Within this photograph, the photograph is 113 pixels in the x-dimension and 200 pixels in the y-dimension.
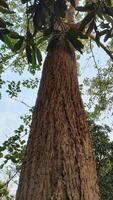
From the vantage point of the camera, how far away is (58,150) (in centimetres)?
354

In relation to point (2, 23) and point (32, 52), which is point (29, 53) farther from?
point (2, 23)

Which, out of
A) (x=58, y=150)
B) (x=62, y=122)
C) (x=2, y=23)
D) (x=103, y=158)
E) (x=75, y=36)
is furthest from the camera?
(x=103, y=158)

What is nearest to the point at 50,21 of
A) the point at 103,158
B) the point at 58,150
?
the point at 58,150

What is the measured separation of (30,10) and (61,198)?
7.16ft

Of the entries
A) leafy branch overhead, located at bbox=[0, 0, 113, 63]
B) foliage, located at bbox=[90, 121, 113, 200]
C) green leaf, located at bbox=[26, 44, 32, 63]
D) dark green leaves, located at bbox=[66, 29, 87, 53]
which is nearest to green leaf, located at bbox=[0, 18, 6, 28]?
leafy branch overhead, located at bbox=[0, 0, 113, 63]

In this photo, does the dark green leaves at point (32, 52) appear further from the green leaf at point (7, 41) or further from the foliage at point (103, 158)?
the foliage at point (103, 158)

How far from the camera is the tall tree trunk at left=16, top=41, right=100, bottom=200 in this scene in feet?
10.8

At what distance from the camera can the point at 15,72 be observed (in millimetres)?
10891

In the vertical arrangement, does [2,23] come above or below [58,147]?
above

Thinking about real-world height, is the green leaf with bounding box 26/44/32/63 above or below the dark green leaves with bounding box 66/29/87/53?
above

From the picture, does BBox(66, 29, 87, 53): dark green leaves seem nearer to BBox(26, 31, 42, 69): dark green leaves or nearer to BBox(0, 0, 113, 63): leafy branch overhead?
BBox(0, 0, 113, 63): leafy branch overhead

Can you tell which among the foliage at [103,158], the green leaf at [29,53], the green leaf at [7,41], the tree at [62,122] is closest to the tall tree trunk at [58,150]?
the tree at [62,122]

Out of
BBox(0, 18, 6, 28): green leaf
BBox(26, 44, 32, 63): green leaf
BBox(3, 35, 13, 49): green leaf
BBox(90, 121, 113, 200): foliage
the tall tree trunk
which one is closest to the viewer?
the tall tree trunk

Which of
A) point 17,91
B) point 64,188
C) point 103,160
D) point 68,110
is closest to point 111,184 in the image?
point 103,160
